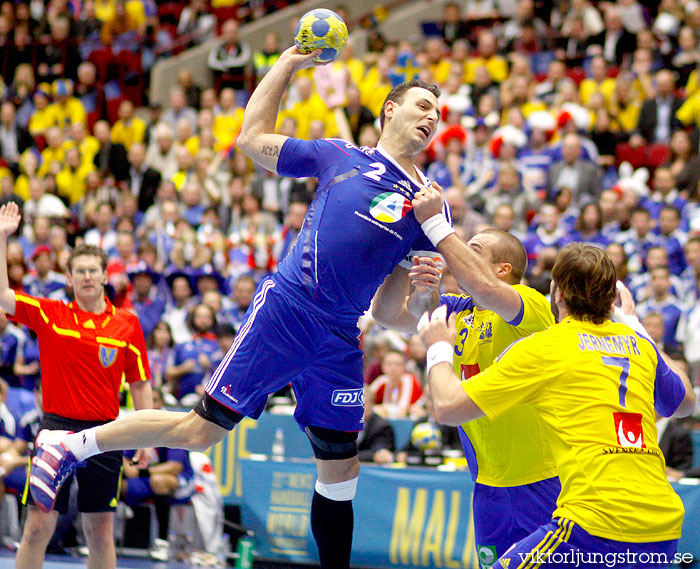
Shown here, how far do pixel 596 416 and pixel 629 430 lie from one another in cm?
15

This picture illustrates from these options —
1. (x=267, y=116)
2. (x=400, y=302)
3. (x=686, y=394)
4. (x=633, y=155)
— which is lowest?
(x=686, y=394)

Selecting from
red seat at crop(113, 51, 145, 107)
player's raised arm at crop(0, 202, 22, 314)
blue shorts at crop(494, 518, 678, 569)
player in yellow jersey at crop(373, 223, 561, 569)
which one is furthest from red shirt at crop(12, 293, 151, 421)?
red seat at crop(113, 51, 145, 107)

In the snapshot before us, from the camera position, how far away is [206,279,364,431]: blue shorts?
5.37 metres

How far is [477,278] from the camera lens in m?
4.79

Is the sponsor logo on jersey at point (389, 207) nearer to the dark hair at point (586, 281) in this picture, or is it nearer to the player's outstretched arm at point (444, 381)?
the player's outstretched arm at point (444, 381)

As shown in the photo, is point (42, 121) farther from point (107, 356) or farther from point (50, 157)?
point (107, 356)

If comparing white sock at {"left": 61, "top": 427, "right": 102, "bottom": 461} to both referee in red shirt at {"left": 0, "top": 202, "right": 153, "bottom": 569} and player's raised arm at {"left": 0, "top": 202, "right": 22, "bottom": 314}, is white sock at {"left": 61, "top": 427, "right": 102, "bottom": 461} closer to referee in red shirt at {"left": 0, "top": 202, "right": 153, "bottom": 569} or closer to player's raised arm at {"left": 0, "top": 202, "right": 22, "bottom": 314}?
referee in red shirt at {"left": 0, "top": 202, "right": 153, "bottom": 569}

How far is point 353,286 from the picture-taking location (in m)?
5.43

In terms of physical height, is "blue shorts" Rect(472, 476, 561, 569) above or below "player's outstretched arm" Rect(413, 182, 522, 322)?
below

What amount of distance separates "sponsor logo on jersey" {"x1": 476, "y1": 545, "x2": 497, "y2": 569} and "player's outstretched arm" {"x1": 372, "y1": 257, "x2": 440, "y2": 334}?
52.2 inches

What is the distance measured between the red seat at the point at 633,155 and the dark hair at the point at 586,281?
1037 centimetres

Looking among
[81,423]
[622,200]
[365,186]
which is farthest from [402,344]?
[365,186]

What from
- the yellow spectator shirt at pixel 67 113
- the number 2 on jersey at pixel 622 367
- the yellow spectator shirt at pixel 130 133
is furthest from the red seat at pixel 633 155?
the number 2 on jersey at pixel 622 367

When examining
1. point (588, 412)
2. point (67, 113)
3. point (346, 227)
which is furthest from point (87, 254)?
point (67, 113)
